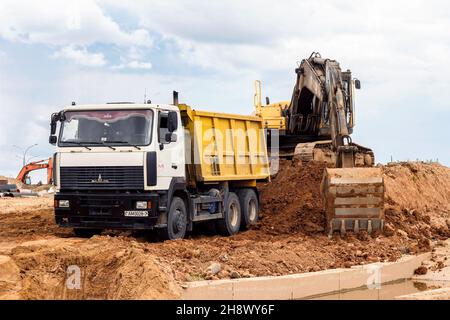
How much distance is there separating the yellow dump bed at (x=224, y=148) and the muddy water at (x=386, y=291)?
5.04 metres

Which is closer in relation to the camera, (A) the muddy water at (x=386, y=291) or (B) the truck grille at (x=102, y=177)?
(A) the muddy water at (x=386, y=291)

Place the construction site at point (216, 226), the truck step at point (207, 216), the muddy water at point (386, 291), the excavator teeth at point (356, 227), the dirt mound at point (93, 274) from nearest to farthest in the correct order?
the dirt mound at point (93, 274) < the construction site at point (216, 226) < the muddy water at point (386, 291) < the truck step at point (207, 216) < the excavator teeth at point (356, 227)

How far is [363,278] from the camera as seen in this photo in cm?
1442

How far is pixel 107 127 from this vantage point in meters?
15.7

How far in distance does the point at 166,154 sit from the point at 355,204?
5.01 meters

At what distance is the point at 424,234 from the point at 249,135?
5.35 metres

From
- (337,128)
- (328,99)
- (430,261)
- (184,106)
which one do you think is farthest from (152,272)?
(328,99)

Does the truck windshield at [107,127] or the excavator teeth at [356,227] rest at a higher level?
the truck windshield at [107,127]

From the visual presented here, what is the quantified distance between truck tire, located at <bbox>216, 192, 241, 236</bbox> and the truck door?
2825mm

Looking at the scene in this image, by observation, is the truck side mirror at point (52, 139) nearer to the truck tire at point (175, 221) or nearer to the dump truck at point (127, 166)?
the dump truck at point (127, 166)

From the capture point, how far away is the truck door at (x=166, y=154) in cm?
1559

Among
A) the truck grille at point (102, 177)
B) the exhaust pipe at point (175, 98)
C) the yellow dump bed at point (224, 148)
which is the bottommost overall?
the truck grille at point (102, 177)

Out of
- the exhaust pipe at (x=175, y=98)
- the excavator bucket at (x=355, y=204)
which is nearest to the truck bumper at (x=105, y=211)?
the exhaust pipe at (x=175, y=98)
